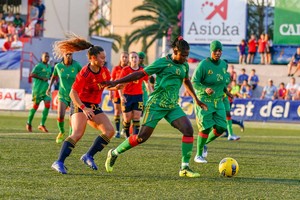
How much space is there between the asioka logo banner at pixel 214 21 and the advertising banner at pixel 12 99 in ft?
29.0

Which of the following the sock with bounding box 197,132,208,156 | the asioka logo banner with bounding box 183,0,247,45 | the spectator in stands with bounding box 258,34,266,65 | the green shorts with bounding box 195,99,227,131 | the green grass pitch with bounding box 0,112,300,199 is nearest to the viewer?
the green grass pitch with bounding box 0,112,300,199

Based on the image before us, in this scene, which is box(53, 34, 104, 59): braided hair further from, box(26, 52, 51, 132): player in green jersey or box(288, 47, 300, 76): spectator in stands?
box(288, 47, 300, 76): spectator in stands

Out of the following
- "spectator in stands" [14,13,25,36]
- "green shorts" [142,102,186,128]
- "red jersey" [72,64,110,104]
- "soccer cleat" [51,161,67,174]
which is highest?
"spectator in stands" [14,13,25,36]

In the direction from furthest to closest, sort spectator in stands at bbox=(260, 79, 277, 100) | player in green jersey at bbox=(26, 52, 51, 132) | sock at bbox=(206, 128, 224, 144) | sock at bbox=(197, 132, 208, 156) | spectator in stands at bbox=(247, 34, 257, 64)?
1. spectator in stands at bbox=(247, 34, 257, 64)
2. spectator in stands at bbox=(260, 79, 277, 100)
3. player in green jersey at bbox=(26, 52, 51, 132)
4. sock at bbox=(206, 128, 224, 144)
5. sock at bbox=(197, 132, 208, 156)

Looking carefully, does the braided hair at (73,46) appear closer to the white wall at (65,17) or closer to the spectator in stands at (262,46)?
the spectator in stands at (262,46)

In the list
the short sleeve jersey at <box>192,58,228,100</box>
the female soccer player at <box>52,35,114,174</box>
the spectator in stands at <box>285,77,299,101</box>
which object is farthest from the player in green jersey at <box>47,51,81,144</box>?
the spectator in stands at <box>285,77,299,101</box>

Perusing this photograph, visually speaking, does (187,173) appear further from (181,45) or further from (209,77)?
(209,77)

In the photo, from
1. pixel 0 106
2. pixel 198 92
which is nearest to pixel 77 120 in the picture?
pixel 198 92

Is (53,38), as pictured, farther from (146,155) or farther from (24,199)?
(24,199)

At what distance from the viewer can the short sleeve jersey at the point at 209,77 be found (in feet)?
46.8

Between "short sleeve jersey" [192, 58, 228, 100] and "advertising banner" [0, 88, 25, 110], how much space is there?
2198 centimetres

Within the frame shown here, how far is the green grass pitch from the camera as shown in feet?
32.7

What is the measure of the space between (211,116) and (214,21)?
83.5 ft

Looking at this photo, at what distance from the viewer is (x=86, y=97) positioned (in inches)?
486
